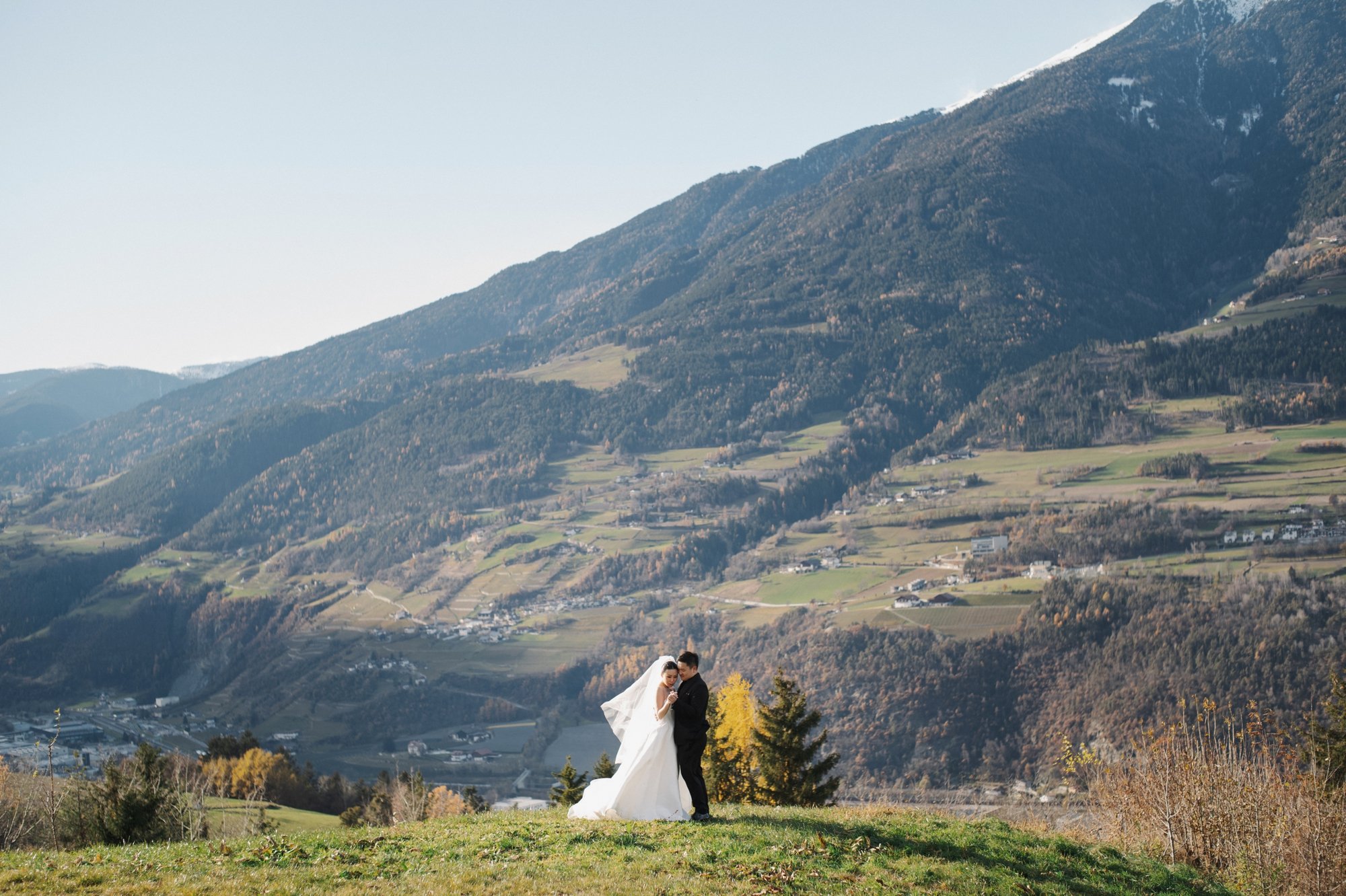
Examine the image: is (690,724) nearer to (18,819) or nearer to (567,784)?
(18,819)

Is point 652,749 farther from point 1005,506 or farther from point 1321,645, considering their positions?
point 1005,506

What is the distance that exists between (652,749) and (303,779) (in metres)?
88.0

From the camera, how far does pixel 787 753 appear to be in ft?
155

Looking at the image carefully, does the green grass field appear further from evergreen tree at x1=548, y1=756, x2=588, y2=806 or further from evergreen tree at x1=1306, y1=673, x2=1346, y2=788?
evergreen tree at x1=1306, y1=673, x2=1346, y2=788

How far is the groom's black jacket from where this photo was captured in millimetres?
20906

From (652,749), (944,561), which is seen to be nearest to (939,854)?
(652,749)

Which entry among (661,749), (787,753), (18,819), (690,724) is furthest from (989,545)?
(690,724)

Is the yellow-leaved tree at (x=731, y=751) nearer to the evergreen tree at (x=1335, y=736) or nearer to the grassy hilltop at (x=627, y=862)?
the grassy hilltop at (x=627, y=862)

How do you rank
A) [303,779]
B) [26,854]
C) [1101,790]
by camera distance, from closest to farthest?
[26,854] < [1101,790] < [303,779]

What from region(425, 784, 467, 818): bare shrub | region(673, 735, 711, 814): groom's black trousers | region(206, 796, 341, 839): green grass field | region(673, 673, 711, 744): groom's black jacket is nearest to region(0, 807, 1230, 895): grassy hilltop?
region(673, 735, 711, 814): groom's black trousers

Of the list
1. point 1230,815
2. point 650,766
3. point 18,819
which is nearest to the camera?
point 650,766

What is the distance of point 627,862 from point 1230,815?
1563cm

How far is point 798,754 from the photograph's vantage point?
156 ft

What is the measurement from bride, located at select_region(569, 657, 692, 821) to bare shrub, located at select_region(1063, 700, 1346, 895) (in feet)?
39.7
